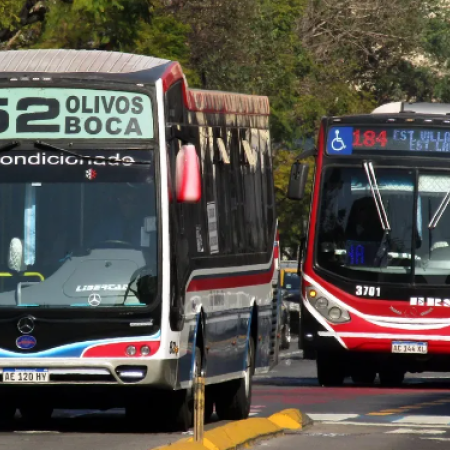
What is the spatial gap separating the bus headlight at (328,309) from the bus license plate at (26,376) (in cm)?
896

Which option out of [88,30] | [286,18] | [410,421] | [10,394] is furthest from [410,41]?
[10,394]

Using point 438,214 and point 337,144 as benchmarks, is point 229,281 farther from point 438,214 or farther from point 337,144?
point 337,144

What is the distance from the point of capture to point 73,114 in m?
12.6

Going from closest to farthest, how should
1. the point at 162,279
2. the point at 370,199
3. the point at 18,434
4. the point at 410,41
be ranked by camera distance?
1. the point at 162,279
2. the point at 18,434
3. the point at 370,199
4. the point at 410,41

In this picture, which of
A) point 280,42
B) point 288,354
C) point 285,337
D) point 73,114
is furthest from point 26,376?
point 280,42

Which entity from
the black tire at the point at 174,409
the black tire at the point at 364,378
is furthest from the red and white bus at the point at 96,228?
the black tire at the point at 364,378

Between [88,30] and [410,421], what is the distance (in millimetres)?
10193

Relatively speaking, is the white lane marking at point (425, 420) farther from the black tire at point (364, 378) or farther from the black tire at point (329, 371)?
the black tire at point (364, 378)

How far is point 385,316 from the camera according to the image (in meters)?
20.8

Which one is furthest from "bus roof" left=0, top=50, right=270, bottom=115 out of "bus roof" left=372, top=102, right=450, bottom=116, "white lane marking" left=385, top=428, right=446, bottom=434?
"bus roof" left=372, top=102, right=450, bottom=116

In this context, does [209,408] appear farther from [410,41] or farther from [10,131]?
[410,41]

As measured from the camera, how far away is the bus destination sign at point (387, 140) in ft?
68.7

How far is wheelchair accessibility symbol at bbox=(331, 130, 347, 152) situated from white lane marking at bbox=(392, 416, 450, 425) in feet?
17.9

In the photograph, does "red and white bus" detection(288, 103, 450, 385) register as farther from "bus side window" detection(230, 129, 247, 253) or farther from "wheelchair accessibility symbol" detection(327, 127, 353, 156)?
"bus side window" detection(230, 129, 247, 253)
